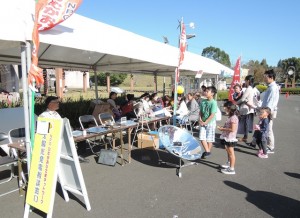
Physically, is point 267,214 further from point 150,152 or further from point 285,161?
point 150,152

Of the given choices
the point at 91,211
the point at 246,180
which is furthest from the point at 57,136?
the point at 246,180

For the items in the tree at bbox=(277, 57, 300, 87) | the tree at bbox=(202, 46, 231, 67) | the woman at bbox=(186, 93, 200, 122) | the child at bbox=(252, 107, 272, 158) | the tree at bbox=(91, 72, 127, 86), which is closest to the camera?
the child at bbox=(252, 107, 272, 158)

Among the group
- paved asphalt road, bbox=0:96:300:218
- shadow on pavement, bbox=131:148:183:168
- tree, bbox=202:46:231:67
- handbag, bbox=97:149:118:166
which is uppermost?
tree, bbox=202:46:231:67

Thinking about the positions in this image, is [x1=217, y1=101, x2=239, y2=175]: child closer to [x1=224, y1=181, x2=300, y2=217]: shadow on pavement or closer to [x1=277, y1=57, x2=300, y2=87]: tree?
[x1=224, y1=181, x2=300, y2=217]: shadow on pavement

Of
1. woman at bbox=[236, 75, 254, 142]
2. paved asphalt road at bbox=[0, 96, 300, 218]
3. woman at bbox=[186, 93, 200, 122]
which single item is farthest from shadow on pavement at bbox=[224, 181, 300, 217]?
woman at bbox=[186, 93, 200, 122]

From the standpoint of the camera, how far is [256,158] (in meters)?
5.62

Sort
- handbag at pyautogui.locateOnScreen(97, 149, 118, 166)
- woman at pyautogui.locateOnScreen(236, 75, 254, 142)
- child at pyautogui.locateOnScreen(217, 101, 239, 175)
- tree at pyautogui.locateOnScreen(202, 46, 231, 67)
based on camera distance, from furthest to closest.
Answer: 1. tree at pyautogui.locateOnScreen(202, 46, 231, 67)
2. woman at pyautogui.locateOnScreen(236, 75, 254, 142)
3. handbag at pyautogui.locateOnScreen(97, 149, 118, 166)
4. child at pyautogui.locateOnScreen(217, 101, 239, 175)

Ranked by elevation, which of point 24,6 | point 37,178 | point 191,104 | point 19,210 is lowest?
point 19,210

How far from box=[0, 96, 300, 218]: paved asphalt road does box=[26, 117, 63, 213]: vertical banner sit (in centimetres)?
35

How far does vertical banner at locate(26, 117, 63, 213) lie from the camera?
2.85 metres

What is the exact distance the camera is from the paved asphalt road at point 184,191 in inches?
128

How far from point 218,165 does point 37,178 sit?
11.5ft

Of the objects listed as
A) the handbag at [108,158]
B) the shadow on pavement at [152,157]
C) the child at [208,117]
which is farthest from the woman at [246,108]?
the handbag at [108,158]

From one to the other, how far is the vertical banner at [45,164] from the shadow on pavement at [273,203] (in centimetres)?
272
